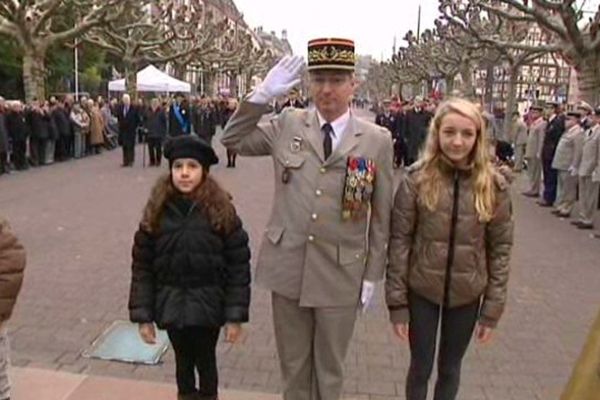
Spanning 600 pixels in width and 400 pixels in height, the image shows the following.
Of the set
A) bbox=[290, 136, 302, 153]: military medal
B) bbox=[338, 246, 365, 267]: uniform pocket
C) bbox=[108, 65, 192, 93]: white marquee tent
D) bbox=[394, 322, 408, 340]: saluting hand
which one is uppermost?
bbox=[108, 65, 192, 93]: white marquee tent

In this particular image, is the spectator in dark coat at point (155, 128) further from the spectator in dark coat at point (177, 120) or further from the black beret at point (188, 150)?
the black beret at point (188, 150)

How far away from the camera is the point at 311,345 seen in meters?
3.33

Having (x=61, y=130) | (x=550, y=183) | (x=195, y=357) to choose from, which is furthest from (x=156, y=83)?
(x=195, y=357)

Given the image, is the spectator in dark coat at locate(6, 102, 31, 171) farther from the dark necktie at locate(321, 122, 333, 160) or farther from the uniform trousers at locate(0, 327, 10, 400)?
the dark necktie at locate(321, 122, 333, 160)

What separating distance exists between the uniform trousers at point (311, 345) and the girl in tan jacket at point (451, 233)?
0.29 m

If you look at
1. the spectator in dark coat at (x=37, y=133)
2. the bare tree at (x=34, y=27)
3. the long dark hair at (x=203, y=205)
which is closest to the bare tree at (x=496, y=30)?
the bare tree at (x=34, y=27)

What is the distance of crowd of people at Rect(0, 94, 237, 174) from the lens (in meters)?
16.0

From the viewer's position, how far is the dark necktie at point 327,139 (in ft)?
10.1

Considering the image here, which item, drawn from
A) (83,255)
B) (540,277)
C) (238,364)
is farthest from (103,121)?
(238,364)

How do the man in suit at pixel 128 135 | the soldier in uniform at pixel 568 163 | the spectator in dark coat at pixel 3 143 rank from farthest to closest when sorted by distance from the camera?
the man in suit at pixel 128 135 → the spectator in dark coat at pixel 3 143 → the soldier in uniform at pixel 568 163

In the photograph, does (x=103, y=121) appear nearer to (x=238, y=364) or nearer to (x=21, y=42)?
(x=21, y=42)

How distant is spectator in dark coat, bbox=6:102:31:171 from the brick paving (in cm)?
478

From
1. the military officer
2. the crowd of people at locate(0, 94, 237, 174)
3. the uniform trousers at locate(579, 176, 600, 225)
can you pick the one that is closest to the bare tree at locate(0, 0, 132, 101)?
the crowd of people at locate(0, 94, 237, 174)

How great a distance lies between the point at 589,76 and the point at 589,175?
22.1 ft
